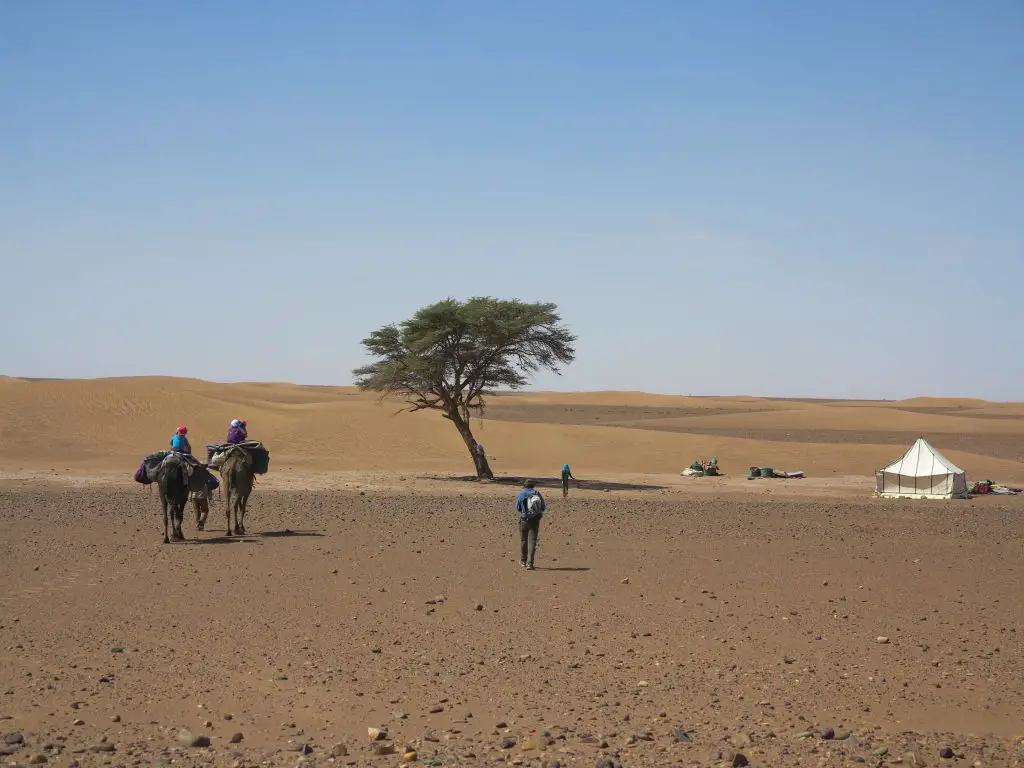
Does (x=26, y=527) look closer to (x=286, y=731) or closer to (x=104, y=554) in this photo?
(x=104, y=554)

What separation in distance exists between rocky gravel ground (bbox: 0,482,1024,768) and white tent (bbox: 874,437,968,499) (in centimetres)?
1432

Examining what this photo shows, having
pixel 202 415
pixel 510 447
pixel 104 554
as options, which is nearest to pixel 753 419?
pixel 510 447

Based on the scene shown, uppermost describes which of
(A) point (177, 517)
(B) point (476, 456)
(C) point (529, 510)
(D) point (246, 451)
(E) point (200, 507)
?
(D) point (246, 451)

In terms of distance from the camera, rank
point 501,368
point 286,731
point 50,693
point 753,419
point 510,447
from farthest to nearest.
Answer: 1. point 753,419
2. point 510,447
3. point 501,368
4. point 50,693
5. point 286,731

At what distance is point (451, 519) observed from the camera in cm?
2439

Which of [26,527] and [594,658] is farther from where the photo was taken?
[26,527]

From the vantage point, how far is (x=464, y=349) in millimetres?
37906

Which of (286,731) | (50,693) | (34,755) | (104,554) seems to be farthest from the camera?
(104,554)

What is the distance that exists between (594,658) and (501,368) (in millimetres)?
27329

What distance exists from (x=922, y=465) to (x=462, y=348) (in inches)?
602

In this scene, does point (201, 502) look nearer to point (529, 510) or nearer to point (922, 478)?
point (529, 510)

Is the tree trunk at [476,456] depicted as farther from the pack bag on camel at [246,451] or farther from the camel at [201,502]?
the camel at [201,502]

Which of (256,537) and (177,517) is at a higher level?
(177,517)

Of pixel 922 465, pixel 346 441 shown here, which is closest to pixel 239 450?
pixel 922 465
